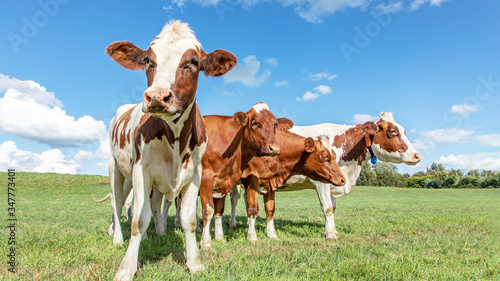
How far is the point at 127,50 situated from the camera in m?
4.04

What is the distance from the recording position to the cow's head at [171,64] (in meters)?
3.15

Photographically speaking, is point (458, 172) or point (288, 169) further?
point (458, 172)

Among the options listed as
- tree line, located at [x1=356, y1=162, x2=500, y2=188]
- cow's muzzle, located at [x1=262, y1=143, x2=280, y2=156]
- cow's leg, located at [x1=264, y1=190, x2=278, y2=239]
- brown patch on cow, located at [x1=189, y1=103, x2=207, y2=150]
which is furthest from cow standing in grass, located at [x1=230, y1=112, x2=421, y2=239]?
tree line, located at [x1=356, y1=162, x2=500, y2=188]

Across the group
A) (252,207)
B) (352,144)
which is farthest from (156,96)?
(352,144)

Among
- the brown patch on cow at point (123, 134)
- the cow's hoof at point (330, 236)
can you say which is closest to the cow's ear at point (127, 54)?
the brown patch on cow at point (123, 134)

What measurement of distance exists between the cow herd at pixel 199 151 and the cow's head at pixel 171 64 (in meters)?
0.01

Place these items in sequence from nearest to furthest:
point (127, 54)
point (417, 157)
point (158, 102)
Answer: point (158, 102) < point (127, 54) < point (417, 157)

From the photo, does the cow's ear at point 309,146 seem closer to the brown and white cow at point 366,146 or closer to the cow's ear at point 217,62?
the brown and white cow at point 366,146

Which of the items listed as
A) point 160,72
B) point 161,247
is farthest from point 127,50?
point 161,247

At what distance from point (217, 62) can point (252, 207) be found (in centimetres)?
371

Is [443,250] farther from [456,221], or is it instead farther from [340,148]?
[456,221]

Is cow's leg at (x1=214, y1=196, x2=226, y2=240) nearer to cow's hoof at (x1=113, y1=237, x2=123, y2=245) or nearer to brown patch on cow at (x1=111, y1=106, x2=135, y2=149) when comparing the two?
cow's hoof at (x1=113, y1=237, x2=123, y2=245)

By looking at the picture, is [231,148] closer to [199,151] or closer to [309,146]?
[309,146]

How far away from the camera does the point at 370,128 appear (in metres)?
8.67
